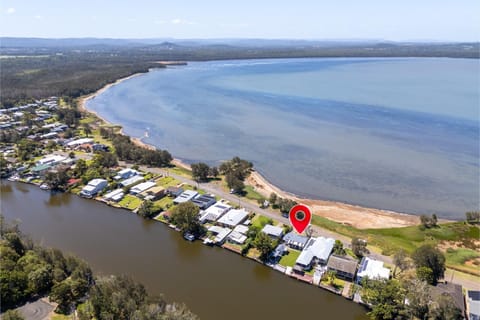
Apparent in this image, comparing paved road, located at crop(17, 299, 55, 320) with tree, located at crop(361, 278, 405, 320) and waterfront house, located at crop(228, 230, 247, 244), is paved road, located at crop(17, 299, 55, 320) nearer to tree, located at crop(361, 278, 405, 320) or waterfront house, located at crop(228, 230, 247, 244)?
waterfront house, located at crop(228, 230, 247, 244)

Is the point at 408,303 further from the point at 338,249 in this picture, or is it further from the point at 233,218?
the point at 233,218

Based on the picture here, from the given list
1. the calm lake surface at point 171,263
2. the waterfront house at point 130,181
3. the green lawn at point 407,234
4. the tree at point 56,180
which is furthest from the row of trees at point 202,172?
the tree at point 56,180

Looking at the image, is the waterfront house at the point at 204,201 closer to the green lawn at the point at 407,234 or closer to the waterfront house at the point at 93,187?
the green lawn at the point at 407,234

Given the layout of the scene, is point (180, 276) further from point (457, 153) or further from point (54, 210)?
point (457, 153)

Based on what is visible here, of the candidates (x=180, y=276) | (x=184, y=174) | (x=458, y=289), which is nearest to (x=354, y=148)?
(x=184, y=174)

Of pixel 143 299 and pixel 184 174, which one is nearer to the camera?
pixel 143 299

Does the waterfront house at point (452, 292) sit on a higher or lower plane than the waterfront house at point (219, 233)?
higher
